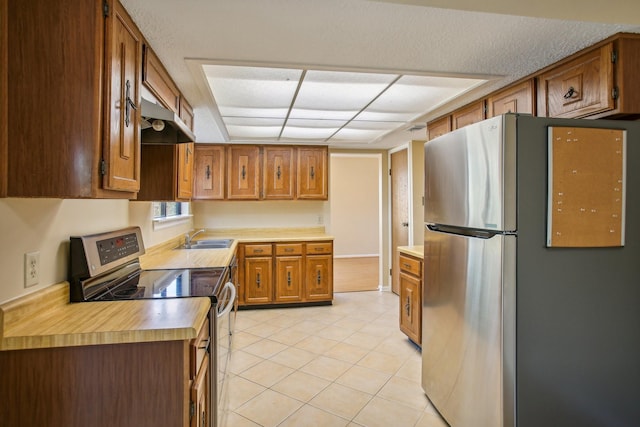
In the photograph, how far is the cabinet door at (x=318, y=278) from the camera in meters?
4.23

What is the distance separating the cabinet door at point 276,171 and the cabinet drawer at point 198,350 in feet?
9.86

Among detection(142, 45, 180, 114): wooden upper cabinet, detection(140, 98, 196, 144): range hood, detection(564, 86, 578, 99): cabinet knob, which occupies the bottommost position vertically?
detection(140, 98, 196, 144): range hood

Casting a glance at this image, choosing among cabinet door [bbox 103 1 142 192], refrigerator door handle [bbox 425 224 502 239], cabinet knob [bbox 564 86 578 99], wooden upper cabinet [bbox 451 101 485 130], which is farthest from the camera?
wooden upper cabinet [bbox 451 101 485 130]

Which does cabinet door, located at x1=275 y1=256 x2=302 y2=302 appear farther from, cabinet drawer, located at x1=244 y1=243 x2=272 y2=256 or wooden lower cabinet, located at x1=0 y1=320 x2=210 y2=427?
wooden lower cabinet, located at x1=0 y1=320 x2=210 y2=427

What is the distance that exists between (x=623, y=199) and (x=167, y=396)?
2088 millimetres

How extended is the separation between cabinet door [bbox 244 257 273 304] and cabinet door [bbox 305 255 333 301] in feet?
1.55

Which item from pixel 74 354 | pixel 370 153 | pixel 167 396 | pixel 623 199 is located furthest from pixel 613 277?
pixel 370 153

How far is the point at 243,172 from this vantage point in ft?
14.3

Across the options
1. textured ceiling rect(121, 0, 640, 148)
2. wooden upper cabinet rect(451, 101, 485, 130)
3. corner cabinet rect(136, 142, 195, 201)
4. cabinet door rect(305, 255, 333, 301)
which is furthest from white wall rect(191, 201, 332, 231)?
textured ceiling rect(121, 0, 640, 148)

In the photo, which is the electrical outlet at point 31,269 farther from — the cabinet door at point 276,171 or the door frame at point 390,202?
the door frame at point 390,202

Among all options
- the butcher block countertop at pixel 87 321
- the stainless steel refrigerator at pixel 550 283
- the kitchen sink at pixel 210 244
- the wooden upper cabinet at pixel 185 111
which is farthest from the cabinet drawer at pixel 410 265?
the wooden upper cabinet at pixel 185 111

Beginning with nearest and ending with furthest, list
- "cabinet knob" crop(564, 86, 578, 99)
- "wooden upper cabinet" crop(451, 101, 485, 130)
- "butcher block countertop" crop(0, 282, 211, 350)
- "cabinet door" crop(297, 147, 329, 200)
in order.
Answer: "butcher block countertop" crop(0, 282, 211, 350)
"cabinet knob" crop(564, 86, 578, 99)
"wooden upper cabinet" crop(451, 101, 485, 130)
"cabinet door" crop(297, 147, 329, 200)

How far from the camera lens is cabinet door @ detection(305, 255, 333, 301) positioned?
4227 mm

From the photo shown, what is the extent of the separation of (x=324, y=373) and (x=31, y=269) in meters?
2.00
